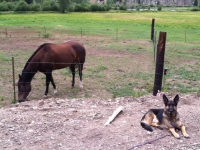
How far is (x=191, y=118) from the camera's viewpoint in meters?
7.30

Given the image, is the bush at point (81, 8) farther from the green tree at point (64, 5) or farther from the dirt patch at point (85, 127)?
the dirt patch at point (85, 127)

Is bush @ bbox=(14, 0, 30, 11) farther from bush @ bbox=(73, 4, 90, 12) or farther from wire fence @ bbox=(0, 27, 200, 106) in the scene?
wire fence @ bbox=(0, 27, 200, 106)

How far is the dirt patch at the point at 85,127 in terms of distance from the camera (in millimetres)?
6043

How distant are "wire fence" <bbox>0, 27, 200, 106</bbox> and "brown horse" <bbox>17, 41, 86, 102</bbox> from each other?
1.82 ft

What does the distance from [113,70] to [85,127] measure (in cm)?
810

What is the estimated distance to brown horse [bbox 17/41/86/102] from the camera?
34.3ft

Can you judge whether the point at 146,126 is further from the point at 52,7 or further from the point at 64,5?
the point at 52,7

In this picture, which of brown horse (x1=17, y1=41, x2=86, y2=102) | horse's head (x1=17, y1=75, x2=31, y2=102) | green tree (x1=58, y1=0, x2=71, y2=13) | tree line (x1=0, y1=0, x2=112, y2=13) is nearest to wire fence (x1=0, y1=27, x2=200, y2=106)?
horse's head (x1=17, y1=75, x2=31, y2=102)

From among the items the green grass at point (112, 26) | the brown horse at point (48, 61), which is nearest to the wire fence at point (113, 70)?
the brown horse at point (48, 61)

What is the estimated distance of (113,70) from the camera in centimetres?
1469

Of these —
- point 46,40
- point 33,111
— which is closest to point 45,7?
point 46,40

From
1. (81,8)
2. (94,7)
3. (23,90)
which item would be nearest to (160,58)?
(23,90)

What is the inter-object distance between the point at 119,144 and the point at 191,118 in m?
2.13

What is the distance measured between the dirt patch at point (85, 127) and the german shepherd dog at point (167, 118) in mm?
127
